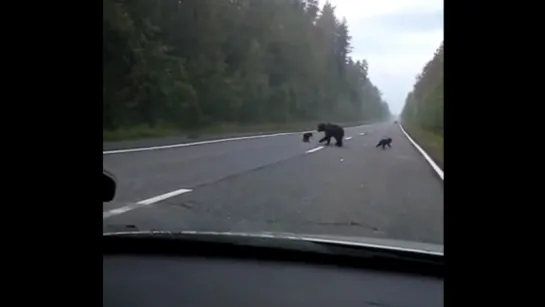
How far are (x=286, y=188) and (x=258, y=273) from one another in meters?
5.18

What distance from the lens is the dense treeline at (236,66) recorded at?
670 cm

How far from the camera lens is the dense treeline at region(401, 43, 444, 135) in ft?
6.92

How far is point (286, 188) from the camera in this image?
8820 millimetres

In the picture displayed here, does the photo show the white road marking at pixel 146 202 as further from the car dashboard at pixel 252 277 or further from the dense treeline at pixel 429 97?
the dense treeline at pixel 429 97

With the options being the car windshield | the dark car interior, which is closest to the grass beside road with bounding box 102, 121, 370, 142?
the car windshield

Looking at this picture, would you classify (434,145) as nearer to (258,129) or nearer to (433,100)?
(433,100)

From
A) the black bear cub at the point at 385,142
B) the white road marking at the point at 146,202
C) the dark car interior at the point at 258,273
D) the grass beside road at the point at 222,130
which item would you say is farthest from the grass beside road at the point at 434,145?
the black bear cub at the point at 385,142

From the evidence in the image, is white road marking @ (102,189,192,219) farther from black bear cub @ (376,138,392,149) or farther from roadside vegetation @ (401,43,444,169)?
black bear cub @ (376,138,392,149)

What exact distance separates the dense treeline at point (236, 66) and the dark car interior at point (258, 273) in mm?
1480

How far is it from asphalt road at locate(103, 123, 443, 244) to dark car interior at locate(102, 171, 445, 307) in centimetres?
25

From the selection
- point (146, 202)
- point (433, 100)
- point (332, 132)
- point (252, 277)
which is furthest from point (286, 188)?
point (433, 100)
